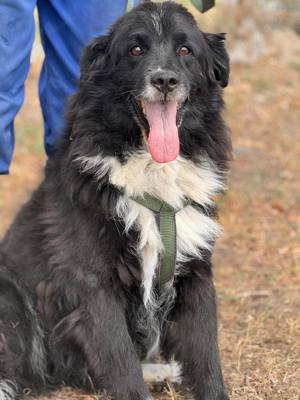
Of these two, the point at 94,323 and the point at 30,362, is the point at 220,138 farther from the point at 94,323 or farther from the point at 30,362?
the point at 30,362

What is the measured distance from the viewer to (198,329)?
11.8 feet

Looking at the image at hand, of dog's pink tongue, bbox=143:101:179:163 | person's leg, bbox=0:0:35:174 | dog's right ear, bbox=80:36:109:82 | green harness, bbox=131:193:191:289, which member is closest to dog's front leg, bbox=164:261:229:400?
green harness, bbox=131:193:191:289

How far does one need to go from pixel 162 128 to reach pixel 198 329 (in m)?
1.00

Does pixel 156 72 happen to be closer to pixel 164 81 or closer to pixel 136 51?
pixel 164 81

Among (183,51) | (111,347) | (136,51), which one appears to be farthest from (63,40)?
(111,347)

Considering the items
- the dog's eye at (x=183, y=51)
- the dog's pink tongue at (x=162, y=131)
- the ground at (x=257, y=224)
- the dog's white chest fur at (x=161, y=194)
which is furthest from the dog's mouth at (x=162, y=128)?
the ground at (x=257, y=224)

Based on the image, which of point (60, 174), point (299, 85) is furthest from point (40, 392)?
point (299, 85)

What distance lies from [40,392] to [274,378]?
119cm

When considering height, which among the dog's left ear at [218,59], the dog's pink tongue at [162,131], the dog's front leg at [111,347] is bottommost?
the dog's front leg at [111,347]

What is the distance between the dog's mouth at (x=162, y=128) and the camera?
11.2ft

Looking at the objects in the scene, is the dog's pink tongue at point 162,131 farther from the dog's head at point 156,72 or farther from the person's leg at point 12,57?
the person's leg at point 12,57

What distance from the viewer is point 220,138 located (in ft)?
12.1

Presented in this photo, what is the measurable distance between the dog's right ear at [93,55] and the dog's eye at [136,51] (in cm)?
19

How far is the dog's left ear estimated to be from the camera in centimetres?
374
